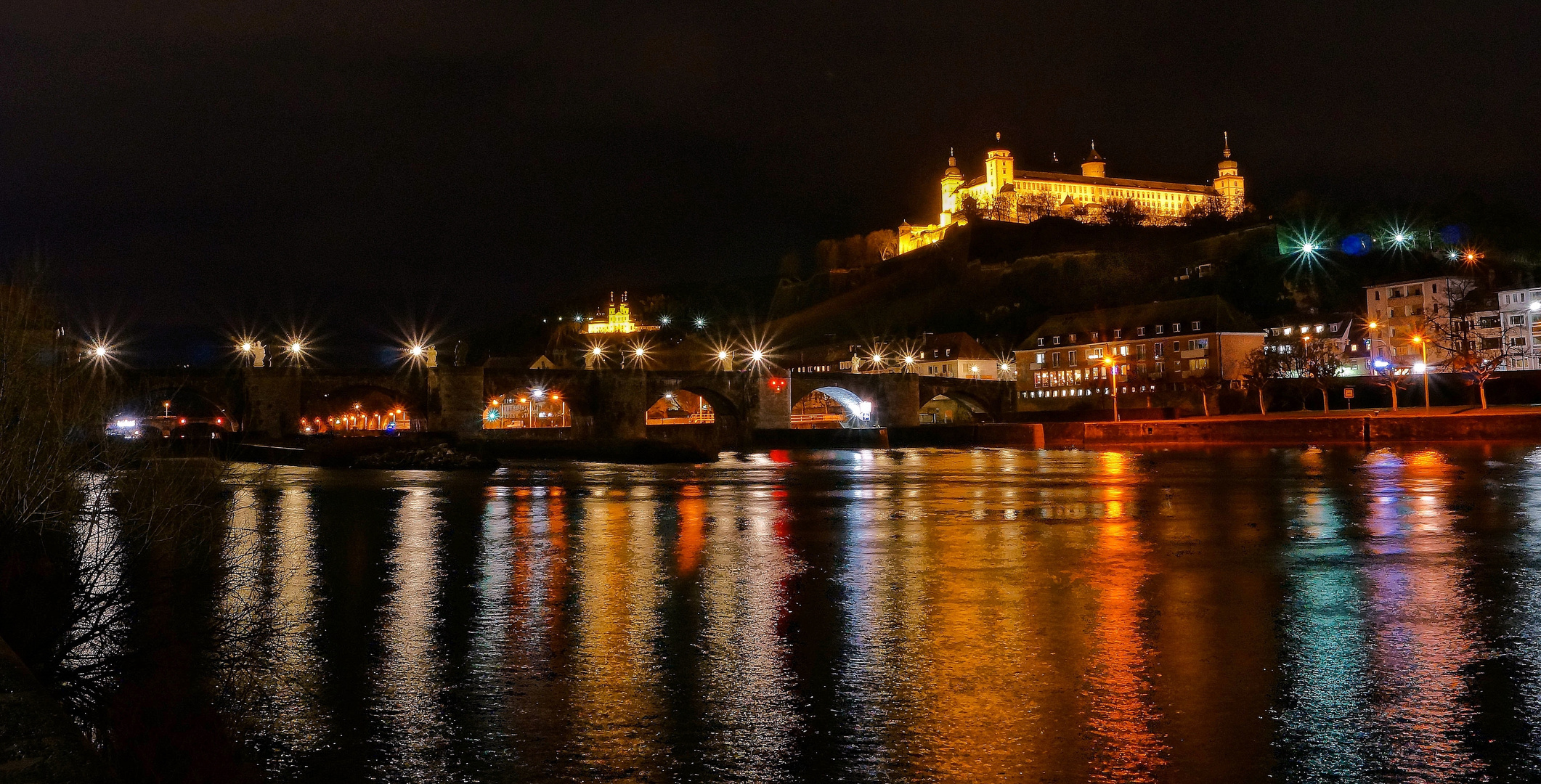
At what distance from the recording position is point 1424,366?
57719 mm

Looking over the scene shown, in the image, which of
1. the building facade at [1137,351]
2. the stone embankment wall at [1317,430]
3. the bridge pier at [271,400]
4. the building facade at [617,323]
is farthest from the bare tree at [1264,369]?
the building facade at [617,323]

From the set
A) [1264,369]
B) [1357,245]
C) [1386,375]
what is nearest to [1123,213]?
[1357,245]

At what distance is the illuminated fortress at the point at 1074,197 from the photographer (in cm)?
15825

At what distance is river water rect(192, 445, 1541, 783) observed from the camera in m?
6.88

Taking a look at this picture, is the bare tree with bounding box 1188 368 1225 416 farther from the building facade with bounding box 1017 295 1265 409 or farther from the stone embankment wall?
the stone embankment wall

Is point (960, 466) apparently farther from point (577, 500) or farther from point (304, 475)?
point (304, 475)

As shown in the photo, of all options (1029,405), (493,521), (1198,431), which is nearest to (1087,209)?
(1029,405)

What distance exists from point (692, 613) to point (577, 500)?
17544 millimetres

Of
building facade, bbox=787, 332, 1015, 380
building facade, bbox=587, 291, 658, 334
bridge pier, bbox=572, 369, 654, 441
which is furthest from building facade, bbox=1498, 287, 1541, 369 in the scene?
building facade, bbox=587, 291, 658, 334

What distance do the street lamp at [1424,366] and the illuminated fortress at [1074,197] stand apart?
75.8 metres

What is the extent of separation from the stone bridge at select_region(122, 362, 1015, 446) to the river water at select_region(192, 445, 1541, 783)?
147 feet

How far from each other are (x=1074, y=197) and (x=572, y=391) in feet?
349

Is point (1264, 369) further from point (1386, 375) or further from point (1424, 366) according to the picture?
point (1424, 366)

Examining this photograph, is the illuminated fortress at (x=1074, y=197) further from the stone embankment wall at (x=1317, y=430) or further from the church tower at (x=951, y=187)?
the stone embankment wall at (x=1317, y=430)
